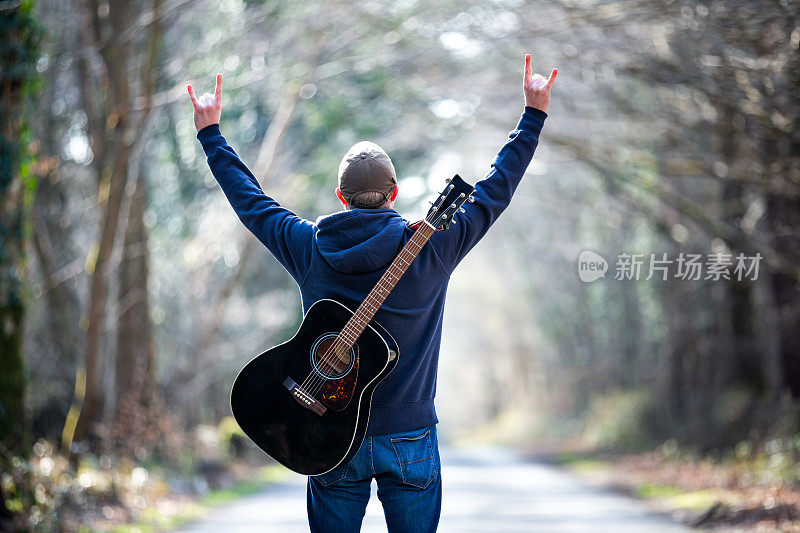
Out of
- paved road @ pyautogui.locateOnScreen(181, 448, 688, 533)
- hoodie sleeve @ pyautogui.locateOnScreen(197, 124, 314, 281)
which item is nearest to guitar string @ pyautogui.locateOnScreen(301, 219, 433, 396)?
hoodie sleeve @ pyautogui.locateOnScreen(197, 124, 314, 281)

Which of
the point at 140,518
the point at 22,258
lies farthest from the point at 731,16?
the point at 140,518

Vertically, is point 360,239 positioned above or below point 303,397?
above

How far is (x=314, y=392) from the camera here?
10.5 ft

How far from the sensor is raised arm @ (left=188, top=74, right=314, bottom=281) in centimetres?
336

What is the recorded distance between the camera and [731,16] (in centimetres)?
867

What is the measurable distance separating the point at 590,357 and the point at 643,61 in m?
20.6

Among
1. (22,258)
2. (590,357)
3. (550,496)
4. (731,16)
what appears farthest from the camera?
(590,357)

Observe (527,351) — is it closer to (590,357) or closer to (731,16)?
(590,357)

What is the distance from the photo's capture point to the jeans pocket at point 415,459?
317 centimetres

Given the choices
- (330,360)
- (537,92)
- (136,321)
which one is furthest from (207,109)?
(136,321)

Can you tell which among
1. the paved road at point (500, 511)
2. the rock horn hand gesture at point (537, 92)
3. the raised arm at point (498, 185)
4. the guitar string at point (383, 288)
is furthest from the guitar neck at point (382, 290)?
the paved road at point (500, 511)

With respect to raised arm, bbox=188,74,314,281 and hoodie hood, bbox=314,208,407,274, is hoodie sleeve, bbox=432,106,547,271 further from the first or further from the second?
raised arm, bbox=188,74,314,281

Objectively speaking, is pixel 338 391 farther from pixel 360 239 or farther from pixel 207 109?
pixel 207 109

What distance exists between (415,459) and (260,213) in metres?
0.97
